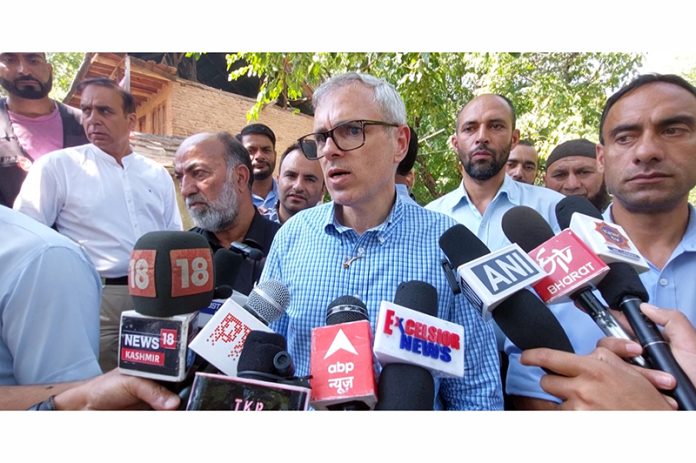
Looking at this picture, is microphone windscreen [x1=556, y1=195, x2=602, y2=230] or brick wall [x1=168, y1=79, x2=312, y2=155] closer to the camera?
microphone windscreen [x1=556, y1=195, x2=602, y2=230]

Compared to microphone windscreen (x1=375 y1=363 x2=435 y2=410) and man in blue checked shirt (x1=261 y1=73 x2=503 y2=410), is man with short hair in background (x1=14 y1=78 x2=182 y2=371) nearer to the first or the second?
man in blue checked shirt (x1=261 y1=73 x2=503 y2=410)

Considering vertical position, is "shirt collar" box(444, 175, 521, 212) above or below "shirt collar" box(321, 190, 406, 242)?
above

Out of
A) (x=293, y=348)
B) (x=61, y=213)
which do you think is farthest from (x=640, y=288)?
(x=61, y=213)

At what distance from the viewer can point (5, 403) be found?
1.13m

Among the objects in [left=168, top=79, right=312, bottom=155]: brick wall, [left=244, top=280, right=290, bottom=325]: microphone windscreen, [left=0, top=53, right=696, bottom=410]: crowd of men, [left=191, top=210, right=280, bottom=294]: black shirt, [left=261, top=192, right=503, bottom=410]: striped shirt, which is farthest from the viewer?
[left=168, top=79, right=312, bottom=155]: brick wall

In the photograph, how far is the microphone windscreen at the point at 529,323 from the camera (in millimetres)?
992

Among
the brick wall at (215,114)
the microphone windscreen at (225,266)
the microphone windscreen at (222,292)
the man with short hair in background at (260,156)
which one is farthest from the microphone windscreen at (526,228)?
the brick wall at (215,114)

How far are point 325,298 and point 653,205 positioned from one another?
43.7 inches

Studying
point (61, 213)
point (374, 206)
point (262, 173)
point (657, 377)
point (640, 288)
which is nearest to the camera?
point (657, 377)

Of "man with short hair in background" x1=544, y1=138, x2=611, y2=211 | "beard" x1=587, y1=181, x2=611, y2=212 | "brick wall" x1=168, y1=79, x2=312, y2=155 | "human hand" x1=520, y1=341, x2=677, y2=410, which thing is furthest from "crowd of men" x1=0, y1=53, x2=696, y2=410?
"brick wall" x1=168, y1=79, x2=312, y2=155

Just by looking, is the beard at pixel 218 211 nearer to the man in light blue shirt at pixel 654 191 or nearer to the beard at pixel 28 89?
the beard at pixel 28 89

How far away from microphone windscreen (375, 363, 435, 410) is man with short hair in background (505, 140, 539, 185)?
3.33 meters

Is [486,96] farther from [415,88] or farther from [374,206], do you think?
[415,88]

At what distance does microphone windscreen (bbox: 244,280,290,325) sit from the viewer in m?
1.17
